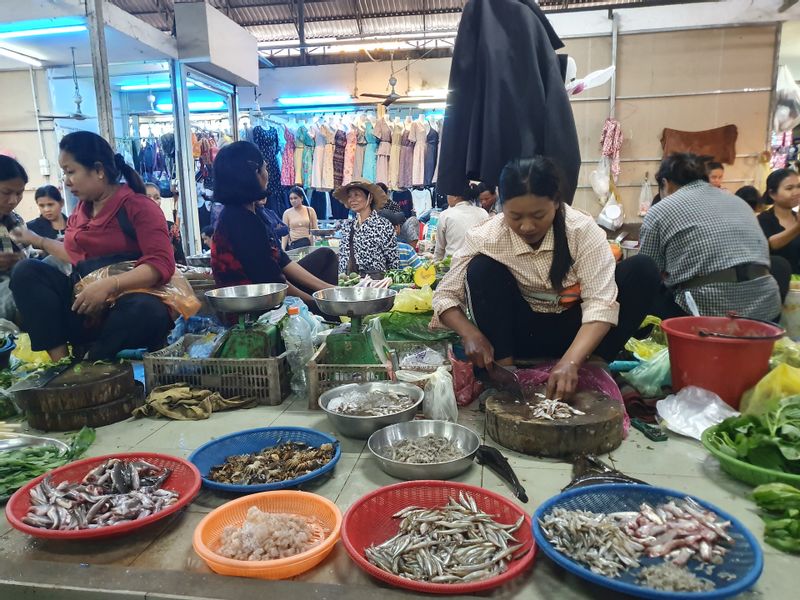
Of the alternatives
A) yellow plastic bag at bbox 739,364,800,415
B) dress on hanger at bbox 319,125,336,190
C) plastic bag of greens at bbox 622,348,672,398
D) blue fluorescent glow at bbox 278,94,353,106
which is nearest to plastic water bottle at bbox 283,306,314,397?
plastic bag of greens at bbox 622,348,672,398

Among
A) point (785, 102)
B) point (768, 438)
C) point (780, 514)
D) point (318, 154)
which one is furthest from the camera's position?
point (318, 154)

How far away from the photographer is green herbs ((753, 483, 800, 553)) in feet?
5.63

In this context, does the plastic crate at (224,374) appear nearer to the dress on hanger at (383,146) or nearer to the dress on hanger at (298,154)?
the dress on hanger at (383,146)

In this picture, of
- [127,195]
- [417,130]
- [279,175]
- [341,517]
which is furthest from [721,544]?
[279,175]

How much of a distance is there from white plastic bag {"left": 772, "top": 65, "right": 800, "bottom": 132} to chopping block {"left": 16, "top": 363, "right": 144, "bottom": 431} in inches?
371

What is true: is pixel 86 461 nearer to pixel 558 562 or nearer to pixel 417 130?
pixel 558 562

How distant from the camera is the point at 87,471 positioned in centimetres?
221

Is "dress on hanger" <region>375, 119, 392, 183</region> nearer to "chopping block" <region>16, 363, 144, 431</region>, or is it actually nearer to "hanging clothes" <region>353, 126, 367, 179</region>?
"hanging clothes" <region>353, 126, 367, 179</region>

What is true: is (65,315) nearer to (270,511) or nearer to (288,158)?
(270,511)

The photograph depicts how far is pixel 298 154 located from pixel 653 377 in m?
8.21

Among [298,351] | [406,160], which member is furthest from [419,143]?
[298,351]

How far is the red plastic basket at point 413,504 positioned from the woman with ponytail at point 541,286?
2.56 feet

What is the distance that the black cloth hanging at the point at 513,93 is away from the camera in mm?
2961

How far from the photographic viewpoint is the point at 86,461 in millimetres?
2217
